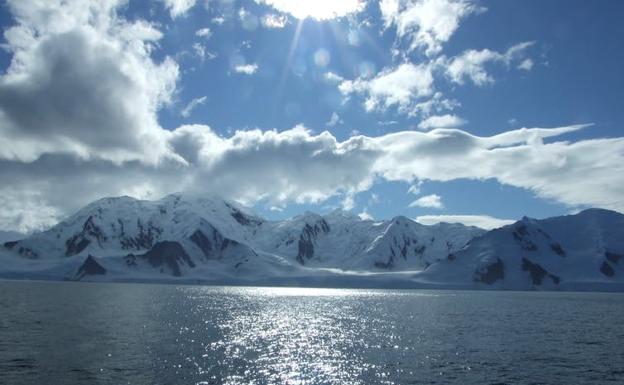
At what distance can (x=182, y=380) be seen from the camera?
59469mm

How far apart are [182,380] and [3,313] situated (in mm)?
84443

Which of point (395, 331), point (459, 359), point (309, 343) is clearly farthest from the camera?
point (395, 331)

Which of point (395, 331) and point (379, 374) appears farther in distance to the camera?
point (395, 331)

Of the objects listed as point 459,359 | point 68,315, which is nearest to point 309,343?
point 459,359

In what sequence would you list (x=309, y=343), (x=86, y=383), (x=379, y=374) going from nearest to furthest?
1. (x=86, y=383)
2. (x=379, y=374)
3. (x=309, y=343)

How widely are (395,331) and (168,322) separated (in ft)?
162

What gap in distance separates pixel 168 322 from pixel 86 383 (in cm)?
6273

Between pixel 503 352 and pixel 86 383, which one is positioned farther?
pixel 503 352

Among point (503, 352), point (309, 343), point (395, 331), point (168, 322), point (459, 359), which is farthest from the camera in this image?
point (168, 322)

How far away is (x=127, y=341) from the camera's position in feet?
282

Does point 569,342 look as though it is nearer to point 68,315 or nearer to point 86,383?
point 86,383

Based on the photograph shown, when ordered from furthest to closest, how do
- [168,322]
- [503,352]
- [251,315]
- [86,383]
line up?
[251,315] < [168,322] < [503,352] < [86,383]

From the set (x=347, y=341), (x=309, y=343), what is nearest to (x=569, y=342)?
(x=347, y=341)

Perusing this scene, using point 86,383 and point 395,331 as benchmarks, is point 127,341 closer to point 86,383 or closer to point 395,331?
point 86,383
